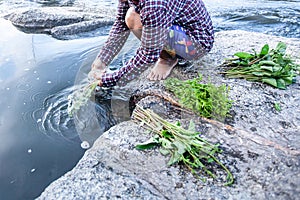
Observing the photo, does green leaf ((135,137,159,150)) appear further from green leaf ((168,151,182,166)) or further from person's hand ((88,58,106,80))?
person's hand ((88,58,106,80))

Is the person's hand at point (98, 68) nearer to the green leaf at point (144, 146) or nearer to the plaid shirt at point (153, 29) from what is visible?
the plaid shirt at point (153, 29)

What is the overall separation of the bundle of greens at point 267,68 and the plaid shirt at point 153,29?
324 mm

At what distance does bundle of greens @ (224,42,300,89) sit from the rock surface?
15 cm

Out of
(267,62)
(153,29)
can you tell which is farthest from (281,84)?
(153,29)

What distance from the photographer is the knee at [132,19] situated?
2430 millimetres

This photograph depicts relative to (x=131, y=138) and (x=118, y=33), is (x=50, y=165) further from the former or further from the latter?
(x=118, y=33)

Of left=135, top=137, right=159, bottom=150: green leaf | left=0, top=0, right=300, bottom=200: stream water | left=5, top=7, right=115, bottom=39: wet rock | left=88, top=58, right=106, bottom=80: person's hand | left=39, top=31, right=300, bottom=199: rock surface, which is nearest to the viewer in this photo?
left=39, top=31, right=300, bottom=199: rock surface

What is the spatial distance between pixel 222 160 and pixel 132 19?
1309mm

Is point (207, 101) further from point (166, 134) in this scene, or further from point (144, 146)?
point (144, 146)

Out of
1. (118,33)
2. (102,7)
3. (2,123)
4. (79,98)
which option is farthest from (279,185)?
(102,7)

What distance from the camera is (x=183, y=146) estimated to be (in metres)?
1.70

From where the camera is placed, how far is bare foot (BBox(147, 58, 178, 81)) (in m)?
2.52

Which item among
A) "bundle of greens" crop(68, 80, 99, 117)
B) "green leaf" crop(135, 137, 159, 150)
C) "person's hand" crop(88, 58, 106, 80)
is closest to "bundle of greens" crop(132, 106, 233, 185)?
"green leaf" crop(135, 137, 159, 150)

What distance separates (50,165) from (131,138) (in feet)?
2.06
